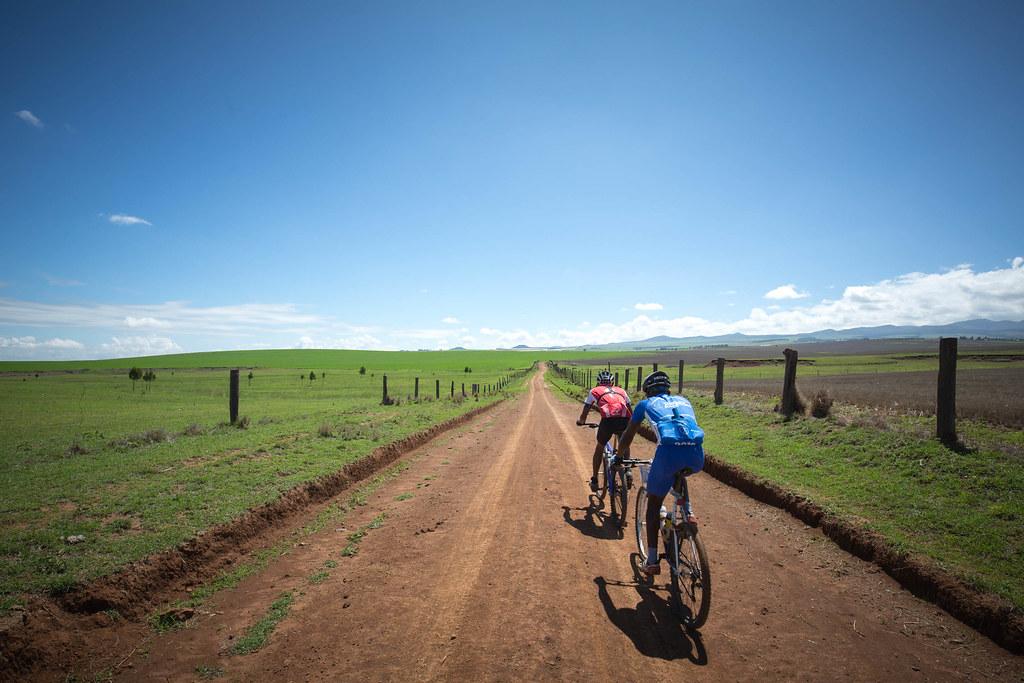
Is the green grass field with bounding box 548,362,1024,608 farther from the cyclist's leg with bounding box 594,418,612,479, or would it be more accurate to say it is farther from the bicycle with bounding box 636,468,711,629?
the cyclist's leg with bounding box 594,418,612,479

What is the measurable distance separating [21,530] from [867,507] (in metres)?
12.6

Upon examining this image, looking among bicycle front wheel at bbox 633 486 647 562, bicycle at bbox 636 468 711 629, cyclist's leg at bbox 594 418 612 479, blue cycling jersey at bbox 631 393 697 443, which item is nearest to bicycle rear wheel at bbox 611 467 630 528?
cyclist's leg at bbox 594 418 612 479

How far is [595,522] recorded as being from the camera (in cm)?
766

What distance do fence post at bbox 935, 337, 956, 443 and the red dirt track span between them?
4.46 m

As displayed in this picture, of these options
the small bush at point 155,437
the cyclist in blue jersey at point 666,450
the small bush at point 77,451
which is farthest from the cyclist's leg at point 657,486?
the small bush at point 155,437

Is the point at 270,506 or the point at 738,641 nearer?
the point at 738,641

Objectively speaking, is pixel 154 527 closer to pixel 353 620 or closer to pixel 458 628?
pixel 353 620

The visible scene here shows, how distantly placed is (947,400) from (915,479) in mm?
2534

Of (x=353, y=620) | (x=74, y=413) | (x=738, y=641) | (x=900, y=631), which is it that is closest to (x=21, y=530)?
(x=353, y=620)

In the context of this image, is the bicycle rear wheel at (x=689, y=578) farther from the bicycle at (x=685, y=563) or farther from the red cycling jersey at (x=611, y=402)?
the red cycling jersey at (x=611, y=402)

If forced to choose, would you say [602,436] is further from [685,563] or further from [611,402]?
[685,563]

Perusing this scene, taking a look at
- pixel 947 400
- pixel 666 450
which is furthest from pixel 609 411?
pixel 947 400

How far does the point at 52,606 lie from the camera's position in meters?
4.78

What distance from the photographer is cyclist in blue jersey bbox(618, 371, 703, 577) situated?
487cm
